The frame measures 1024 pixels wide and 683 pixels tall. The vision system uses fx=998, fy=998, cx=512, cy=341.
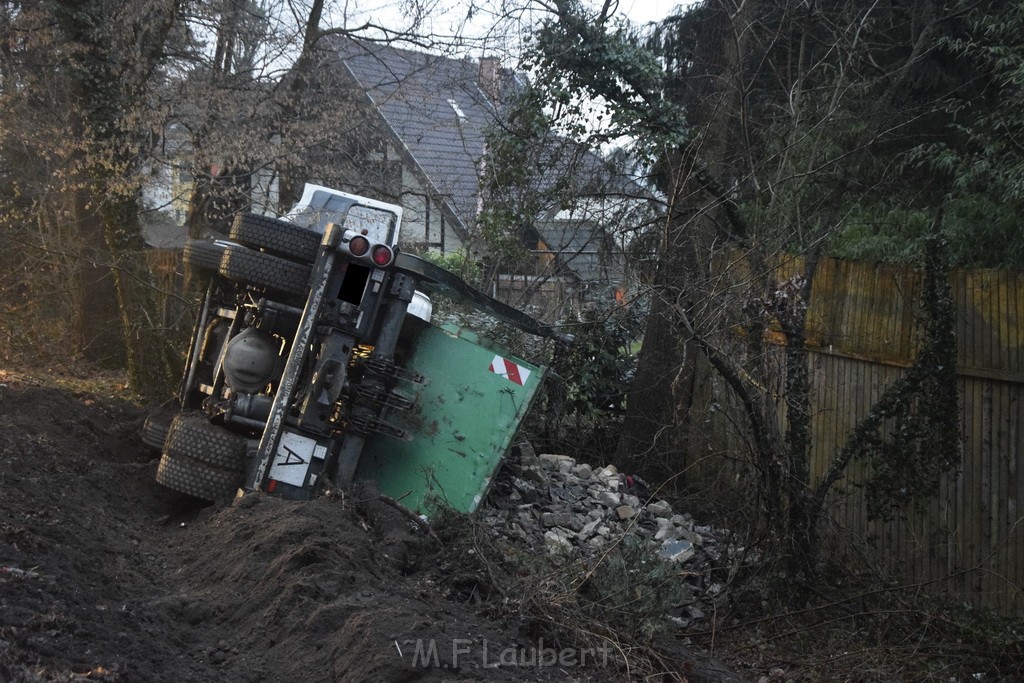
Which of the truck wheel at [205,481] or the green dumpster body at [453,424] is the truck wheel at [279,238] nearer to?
the green dumpster body at [453,424]

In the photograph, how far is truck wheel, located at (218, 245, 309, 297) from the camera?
686cm

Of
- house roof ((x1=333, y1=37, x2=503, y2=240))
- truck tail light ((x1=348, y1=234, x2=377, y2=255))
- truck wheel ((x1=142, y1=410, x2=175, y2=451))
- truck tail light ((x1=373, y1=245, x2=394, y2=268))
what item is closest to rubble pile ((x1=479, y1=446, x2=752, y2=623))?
truck tail light ((x1=373, y1=245, x2=394, y2=268))

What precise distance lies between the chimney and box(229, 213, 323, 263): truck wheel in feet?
17.6

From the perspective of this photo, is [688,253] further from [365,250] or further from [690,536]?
[365,250]

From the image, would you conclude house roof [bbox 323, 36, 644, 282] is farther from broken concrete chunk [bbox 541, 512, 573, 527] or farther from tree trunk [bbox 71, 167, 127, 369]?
tree trunk [bbox 71, 167, 127, 369]

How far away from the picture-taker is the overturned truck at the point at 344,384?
6.64 metres

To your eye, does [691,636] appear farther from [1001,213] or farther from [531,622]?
[1001,213]

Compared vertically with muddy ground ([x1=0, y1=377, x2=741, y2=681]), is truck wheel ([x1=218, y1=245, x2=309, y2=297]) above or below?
above

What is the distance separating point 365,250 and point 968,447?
4.58 meters

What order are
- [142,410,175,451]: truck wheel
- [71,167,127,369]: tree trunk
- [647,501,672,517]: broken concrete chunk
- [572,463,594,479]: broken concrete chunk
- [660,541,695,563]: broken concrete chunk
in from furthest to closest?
[71,167,127,369]: tree trunk
[572,463,594,479]: broken concrete chunk
[647,501,672,517]: broken concrete chunk
[142,410,175,451]: truck wheel
[660,541,695,563]: broken concrete chunk

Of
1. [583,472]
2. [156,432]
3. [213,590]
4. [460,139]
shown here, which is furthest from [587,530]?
[460,139]

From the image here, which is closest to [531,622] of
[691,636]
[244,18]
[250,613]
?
[250,613]

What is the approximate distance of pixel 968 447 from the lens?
730cm

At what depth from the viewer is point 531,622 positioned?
500 cm
